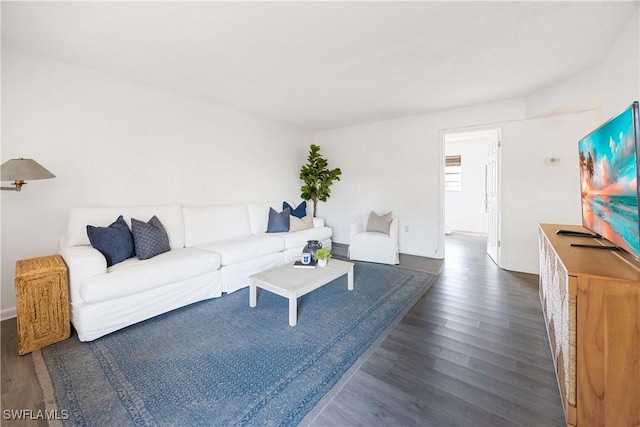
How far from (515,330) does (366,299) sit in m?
1.27

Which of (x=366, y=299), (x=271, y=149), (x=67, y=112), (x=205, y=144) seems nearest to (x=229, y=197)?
(x=205, y=144)

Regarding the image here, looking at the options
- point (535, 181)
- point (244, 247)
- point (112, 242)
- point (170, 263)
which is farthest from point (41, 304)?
point (535, 181)

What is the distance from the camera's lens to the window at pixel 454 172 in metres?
7.10

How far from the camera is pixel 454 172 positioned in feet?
23.8

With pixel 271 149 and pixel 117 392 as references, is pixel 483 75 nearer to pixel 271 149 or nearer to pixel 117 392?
pixel 271 149

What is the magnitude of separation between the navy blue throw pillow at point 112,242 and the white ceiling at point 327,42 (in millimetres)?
1615

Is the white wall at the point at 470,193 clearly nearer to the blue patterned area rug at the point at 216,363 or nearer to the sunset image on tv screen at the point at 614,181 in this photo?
the sunset image on tv screen at the point at 614,181

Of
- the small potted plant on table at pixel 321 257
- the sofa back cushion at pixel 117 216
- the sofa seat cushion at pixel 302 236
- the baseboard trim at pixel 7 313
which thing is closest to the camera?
the baseboard trim at pixel 7 313

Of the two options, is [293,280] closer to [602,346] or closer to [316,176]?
[602,346]

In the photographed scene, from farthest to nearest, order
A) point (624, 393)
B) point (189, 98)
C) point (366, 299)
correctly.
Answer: point (189, 98) → point (366, 299) → point (624, 393)

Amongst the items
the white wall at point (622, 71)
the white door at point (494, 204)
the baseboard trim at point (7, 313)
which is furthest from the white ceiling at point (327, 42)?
the baseboard trim at point (7, 313)

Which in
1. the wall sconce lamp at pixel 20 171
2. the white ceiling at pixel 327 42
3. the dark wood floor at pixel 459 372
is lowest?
the dark wood floor at pixel 459 372

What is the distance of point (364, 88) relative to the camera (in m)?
3.26

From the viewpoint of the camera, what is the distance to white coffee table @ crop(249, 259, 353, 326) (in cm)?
224
